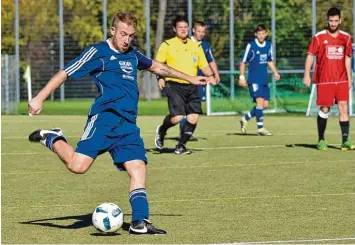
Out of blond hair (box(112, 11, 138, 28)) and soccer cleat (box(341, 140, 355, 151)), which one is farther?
soccer cleat (box(341, 140, 355, 151))

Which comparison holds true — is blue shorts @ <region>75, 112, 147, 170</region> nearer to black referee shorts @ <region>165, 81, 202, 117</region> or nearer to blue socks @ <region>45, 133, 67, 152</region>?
blue socks @ <region>45, 133, 67, 152</region>

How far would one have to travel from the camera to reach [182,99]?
1655cm

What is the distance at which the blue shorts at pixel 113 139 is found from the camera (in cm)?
915

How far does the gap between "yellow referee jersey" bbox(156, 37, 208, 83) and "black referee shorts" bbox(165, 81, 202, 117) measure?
0.45 ft

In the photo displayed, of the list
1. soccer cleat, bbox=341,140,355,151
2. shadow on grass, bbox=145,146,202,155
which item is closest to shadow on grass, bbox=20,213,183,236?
shadow on grass, bbox=145,146,202,155

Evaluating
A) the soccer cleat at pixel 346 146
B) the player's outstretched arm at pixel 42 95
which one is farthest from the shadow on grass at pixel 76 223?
the soccer cleat at pixel 346 146

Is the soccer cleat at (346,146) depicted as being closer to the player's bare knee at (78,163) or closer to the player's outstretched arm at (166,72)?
the player's outstretched arm at (166,72)

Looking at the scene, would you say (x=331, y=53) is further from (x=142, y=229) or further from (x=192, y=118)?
(x=142, y=229)

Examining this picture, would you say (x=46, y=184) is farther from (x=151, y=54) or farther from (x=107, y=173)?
(x=151, y=54)

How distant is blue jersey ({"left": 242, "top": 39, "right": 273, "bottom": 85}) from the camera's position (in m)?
22.0

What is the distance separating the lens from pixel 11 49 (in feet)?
113

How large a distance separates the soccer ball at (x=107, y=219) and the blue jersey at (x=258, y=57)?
13.4 metres

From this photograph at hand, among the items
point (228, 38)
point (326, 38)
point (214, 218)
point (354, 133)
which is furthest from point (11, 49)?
point (214, 218)

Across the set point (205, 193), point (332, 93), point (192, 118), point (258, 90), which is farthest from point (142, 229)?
point (258, 90)
